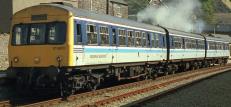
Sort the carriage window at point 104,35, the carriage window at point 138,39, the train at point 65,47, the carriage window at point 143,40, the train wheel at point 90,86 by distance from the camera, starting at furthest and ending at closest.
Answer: the carriage window at point 143,40 < the carriage window at point 138,39 < the carriage window at point 104,35 < the train wheel at point 90,86 < the train at point 65,47

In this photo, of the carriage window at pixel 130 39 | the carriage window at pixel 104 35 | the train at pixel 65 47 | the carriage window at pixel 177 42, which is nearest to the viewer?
the train at pixel 65 47

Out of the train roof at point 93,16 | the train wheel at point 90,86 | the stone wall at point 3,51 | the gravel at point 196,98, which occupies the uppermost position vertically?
the train roof at point 93,16

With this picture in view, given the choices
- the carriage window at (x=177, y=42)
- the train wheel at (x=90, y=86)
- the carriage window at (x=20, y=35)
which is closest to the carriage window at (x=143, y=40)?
the train wheel at (x=90, y=86)

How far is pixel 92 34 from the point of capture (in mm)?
15875

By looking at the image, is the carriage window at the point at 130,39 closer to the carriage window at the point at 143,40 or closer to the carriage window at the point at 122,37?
the carriage window at the point at 122,37

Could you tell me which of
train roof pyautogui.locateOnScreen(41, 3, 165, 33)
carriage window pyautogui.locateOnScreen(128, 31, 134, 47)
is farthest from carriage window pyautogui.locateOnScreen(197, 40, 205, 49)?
carriage window pyautogui.locateOnScreen(128, 31, 134, 47)

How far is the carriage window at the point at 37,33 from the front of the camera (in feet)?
49.1

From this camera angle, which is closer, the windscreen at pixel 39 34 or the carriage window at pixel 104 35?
the windscreen at pixel 39 34

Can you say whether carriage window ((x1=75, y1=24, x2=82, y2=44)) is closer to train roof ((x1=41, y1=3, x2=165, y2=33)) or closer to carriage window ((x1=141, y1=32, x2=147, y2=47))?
train roof ((x1=41, y1=3, x2=165, y2=33))

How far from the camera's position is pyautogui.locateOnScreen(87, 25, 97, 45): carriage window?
15.6 m

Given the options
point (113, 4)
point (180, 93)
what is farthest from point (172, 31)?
point (113, 4)

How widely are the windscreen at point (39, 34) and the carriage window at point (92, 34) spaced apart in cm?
129

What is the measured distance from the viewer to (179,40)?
29047 mm

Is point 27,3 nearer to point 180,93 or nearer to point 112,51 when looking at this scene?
point 112,51
